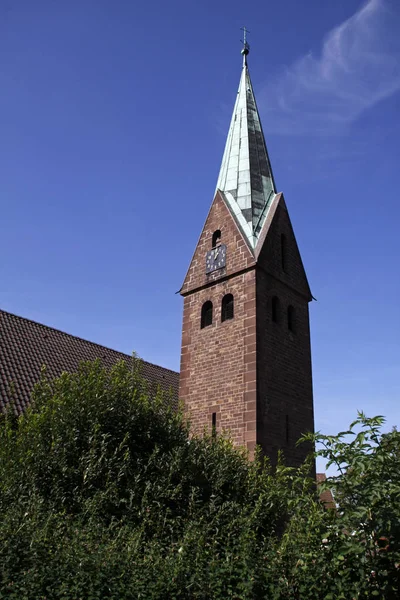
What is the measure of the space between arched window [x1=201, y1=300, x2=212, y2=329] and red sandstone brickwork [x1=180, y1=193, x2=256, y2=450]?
0.15 metres

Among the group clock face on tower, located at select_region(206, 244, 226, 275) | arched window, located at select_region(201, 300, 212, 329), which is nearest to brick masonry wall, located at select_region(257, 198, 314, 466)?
clock face on tower, located at select_region(206, 244, 226, 275)

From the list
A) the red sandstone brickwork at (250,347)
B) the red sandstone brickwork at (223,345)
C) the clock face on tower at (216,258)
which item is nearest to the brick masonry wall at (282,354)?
the red sandstone brickwork at (250,347)

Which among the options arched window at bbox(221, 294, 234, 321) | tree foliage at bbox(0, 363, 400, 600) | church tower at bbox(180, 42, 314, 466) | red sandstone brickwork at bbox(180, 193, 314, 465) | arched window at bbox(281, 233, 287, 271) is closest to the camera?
tree foliage at bbox(0, 363, 400, 600)

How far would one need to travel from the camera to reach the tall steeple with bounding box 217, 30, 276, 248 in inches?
763

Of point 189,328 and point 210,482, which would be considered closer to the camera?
point 210,482

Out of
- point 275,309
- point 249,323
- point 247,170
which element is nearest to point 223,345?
point 249,323

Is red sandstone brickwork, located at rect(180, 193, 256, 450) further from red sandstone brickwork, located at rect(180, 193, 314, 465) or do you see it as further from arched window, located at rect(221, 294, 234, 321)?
arched window, located at rect(221, 294, 234, 321)

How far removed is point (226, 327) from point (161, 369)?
9431 mm

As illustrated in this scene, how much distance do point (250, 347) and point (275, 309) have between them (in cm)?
235

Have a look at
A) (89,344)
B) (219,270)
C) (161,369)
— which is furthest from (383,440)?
(161,369)

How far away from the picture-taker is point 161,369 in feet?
84.8

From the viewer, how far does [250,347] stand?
16000mm

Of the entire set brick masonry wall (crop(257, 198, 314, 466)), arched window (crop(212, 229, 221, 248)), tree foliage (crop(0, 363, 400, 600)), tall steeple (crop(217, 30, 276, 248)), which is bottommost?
tree foliage (crop(0, 363, 400, 600))

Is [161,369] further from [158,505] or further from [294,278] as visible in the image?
[158,505]
